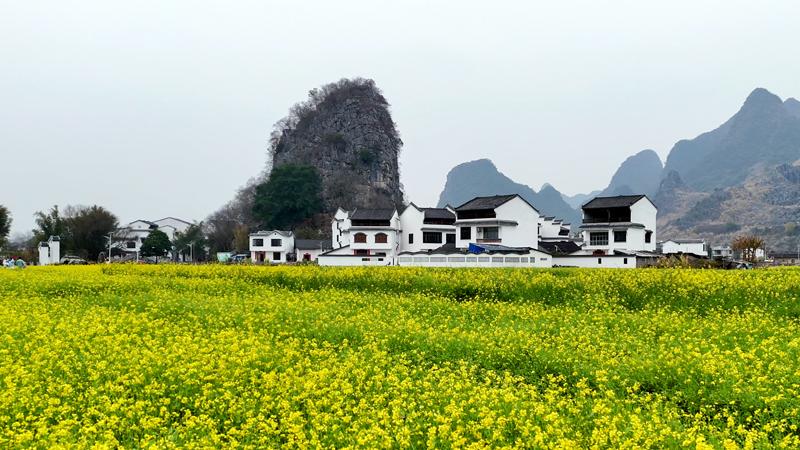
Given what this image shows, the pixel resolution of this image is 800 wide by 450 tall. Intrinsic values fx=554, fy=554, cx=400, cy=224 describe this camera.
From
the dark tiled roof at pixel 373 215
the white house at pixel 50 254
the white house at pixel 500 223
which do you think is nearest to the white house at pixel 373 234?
the dark tiled roof at pixel 373 215

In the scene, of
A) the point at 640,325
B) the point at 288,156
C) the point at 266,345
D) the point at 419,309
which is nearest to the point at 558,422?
the point at 266,345

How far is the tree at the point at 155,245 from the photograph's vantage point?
82.5 meters

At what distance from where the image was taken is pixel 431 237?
205 ft

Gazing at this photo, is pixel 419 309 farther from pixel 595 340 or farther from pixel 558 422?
pixel 558 422

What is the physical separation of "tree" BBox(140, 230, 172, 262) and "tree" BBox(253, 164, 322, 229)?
46.3 feet

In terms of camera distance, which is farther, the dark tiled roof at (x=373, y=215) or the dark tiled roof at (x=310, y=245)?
the dark tiled roof at (x=310, y=245)

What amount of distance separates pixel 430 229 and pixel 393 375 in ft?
176

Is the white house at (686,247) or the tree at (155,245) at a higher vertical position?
the tree at (155,245)

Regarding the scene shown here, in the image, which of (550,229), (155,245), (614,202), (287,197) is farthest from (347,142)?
(614,202)

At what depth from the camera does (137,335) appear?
1139 centimetres

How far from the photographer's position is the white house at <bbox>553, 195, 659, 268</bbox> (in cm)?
5347

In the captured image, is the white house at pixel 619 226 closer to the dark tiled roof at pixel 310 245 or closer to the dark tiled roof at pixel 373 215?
the dark tiled roof at pixel 373 215

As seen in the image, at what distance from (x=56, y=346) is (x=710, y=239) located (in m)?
166

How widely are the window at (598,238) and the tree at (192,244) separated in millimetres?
60885
